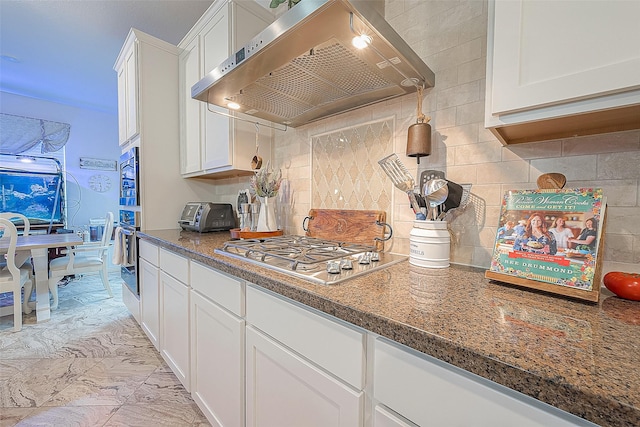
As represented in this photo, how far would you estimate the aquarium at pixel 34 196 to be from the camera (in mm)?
3996

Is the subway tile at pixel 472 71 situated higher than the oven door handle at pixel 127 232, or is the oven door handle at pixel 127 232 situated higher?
the subway tile at pixel 472 71

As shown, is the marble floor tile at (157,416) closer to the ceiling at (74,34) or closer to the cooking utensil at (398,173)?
the cooking utensil at (398,173)

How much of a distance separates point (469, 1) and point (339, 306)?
1249 mm

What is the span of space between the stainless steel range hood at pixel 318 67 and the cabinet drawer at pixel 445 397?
89cm

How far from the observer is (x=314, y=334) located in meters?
0.74

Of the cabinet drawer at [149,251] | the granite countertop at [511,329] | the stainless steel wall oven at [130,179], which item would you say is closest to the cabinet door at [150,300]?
the cabinet drawer at [149,251]

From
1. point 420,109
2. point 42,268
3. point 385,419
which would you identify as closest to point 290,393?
point 385,419

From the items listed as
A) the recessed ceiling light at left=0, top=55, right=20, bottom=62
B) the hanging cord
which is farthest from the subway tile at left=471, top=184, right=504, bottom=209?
the recessed ceiling light at left=0, top=55, right=20, bottom=62

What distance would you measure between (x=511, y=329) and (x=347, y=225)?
962 millimetres

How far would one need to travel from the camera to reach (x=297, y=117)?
5.31 feet

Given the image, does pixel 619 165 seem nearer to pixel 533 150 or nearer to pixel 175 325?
pixel 533 150

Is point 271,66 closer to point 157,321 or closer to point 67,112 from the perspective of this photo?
point 157,321

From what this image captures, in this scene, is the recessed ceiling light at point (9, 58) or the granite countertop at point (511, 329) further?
the recessed ceiling light at point (9, 58)

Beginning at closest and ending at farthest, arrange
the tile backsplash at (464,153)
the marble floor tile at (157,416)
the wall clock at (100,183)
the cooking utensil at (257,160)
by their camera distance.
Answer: the tile backsplash at (464,153)
the marble floor tile at (157,416)
the cooking utensil at (257,160)
the wall clock at (100,183)
